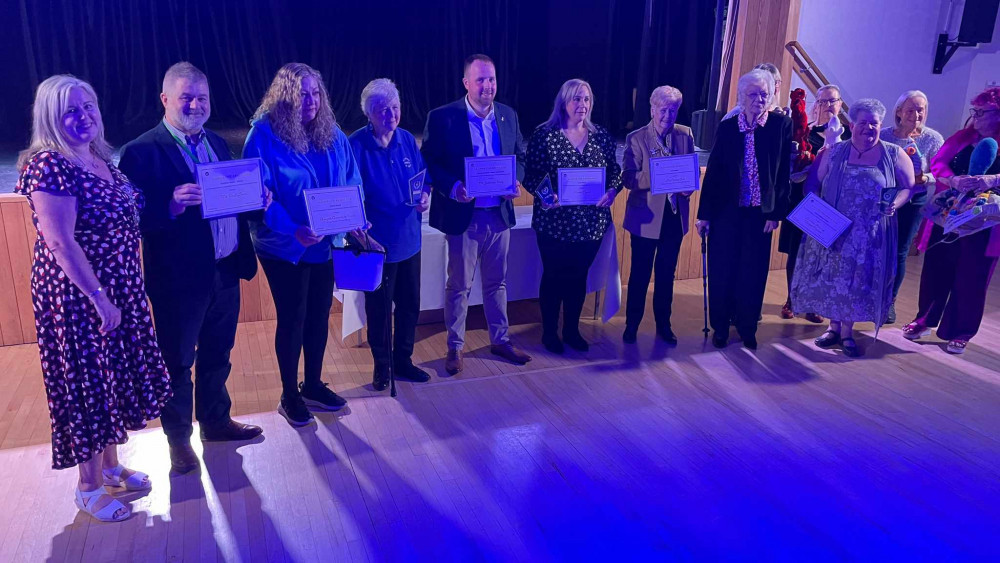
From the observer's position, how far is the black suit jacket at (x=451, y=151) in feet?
9.70

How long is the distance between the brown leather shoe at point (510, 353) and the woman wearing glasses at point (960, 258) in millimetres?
2180

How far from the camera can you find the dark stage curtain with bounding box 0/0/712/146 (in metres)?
5.14

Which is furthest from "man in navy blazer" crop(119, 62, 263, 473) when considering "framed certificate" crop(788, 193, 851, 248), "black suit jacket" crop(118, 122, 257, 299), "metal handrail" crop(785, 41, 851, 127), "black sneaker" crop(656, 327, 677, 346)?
"metal handrail" crop(785, 41, 851, 127)

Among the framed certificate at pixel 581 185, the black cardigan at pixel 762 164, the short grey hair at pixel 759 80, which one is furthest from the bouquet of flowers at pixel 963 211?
the framed certificate at pixel 581 185

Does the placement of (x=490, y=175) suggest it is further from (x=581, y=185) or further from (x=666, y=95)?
(x=666, y=95)

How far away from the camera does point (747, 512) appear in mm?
2207

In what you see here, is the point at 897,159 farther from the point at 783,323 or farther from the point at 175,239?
the point at 175,239

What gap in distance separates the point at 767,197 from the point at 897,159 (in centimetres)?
62

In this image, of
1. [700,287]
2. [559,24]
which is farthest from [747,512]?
[559,24]

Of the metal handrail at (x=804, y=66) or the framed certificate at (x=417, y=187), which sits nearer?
the framed certificate at (x=417, y=187)

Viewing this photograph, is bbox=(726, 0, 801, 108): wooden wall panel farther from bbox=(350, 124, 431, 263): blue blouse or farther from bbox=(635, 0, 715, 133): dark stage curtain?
bbox=(350, 124, 431, 263): blue blouse

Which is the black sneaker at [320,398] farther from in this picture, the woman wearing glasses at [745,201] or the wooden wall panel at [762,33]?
the wooden wall panel at [762,33]

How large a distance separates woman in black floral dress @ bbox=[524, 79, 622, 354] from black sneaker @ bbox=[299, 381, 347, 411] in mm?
1197

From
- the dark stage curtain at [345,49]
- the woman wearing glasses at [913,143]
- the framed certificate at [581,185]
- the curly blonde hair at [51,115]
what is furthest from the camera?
the dark stage curtain at [345,49]
